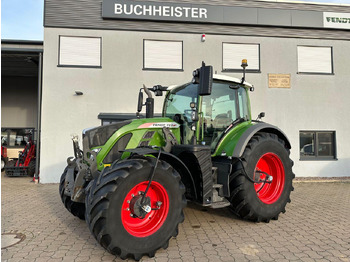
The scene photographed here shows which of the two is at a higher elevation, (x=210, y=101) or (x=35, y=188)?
(x=210, y=101)

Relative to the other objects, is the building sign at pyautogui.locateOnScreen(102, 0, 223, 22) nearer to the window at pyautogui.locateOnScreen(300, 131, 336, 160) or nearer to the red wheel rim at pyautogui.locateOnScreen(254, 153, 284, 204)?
the window at pyautogui.locateOnScreen(300, 131, 336, 160)

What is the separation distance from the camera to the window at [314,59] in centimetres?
938

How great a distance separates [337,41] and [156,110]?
731cm

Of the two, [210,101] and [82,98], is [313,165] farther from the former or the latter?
[82,98]

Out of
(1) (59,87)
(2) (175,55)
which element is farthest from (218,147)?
(1) (59,87)

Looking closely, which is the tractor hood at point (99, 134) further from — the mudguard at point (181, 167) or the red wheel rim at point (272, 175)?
the red wheel rim at point (272, 175)

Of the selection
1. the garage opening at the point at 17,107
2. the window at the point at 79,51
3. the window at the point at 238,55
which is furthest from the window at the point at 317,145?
the garage opening at the point at 17,107

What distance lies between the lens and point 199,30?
8.89m

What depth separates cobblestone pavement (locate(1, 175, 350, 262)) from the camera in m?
3.18

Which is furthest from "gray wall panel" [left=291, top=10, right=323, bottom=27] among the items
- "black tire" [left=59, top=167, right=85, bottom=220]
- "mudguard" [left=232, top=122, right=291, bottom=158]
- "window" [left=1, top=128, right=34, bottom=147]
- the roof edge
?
"window" [left=1, top=128, right=34, bottom=147]

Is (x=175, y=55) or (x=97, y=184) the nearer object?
(x=97, y=184)

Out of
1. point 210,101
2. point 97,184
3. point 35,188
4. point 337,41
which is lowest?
point 35,188

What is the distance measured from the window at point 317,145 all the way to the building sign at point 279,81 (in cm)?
187

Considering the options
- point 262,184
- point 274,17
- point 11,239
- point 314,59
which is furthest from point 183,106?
point 314,59
